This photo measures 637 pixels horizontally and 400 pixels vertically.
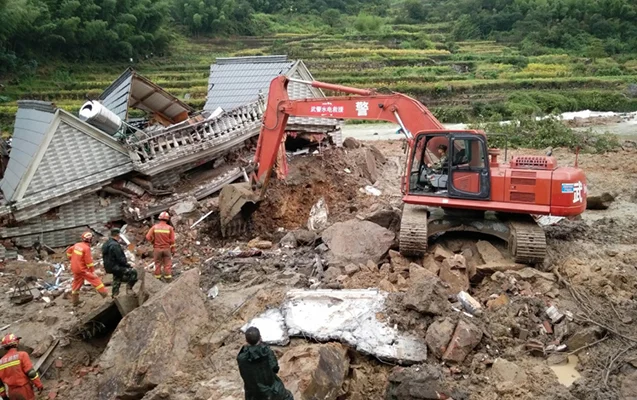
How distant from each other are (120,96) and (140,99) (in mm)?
1013

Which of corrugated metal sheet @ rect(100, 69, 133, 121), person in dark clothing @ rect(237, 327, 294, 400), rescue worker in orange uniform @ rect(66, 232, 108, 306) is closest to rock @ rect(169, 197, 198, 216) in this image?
corrugated metal sheet @ rect(100, 69, 133, 121)

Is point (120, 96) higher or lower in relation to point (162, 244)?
higher

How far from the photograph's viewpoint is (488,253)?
764cm

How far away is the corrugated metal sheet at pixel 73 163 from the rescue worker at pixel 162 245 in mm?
2587

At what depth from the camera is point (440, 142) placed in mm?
7781

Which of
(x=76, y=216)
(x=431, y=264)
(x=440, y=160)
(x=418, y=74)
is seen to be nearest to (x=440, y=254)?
(x=431, y=264)

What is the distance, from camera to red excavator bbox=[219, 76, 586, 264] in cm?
731

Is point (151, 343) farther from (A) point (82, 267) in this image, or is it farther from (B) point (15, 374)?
(A) point (82, 267)

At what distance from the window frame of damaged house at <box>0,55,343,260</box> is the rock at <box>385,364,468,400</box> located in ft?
21.9

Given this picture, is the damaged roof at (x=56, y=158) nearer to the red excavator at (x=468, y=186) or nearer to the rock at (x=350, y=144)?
the red excavator at (x=468, y=186)

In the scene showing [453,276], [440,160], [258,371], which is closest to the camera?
[258,371]

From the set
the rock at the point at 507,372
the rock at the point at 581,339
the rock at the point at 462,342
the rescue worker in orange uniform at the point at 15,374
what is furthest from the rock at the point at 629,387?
the rescue worker in orange uniform at the point at 15,374

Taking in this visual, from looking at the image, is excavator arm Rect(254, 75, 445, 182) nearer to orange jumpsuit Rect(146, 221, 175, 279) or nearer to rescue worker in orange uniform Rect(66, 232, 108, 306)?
orange jumpsuit Rect(146, 221, 175, 279)

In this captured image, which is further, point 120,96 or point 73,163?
point 120,96
